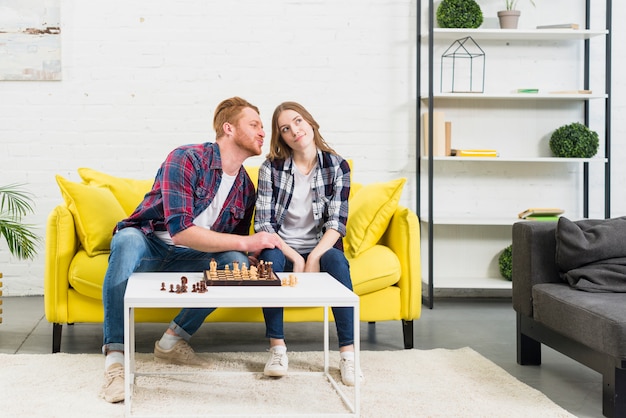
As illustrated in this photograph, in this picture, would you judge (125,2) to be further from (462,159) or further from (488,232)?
(488,232)

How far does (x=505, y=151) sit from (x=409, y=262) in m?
1.77

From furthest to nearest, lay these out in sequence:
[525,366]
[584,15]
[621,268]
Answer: [584,15] < [525,366] < [621,268]

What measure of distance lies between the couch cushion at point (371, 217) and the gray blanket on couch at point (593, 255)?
2.76 ft

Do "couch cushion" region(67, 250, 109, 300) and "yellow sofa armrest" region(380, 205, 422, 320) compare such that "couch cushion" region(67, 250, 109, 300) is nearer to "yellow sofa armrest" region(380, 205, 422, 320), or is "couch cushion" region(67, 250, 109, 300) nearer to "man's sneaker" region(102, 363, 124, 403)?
"man's sneaker" region(102, 363, 124, 403)

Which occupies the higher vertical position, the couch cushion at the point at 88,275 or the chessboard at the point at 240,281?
the chessboard at the point at 240,281

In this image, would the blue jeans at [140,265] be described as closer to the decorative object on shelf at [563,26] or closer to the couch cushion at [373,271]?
the couch cushion at [373,271]

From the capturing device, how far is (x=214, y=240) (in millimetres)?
2713

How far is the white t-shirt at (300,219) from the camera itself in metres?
3.06

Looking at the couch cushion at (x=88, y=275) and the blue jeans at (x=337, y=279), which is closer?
the blue jeans at (x=337, y=279)

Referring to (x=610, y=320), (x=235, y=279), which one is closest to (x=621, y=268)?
(x=610, y=320)

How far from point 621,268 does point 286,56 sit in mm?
2558

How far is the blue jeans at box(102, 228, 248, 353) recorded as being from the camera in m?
2.54

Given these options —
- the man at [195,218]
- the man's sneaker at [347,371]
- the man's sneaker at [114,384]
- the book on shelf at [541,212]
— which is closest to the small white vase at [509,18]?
the book on shelf at [541,212]

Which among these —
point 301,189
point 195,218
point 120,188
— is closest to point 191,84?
point 120,188
